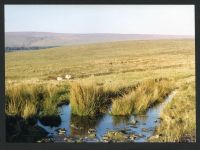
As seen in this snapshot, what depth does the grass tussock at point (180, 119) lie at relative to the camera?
6.88 metres

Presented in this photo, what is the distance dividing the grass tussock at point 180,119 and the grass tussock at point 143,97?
18cm

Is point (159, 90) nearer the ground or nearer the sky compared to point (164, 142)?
nearer the sky

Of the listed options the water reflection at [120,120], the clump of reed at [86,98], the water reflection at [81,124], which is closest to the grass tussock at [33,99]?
the clump of reed at [86,98]

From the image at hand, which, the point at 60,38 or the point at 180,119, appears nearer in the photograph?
the point at 180,119

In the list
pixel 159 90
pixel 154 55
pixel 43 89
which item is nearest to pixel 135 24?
pixel 154 55

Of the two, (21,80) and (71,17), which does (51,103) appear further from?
(71,17)

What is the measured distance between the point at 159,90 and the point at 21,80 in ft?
6.00

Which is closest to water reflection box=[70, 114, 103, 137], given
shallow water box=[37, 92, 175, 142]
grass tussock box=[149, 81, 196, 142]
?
shallow water box=[37, 92, 175, 142]

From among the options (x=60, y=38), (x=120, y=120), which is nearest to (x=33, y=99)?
(x=60, y=38)

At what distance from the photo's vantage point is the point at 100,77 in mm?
7062

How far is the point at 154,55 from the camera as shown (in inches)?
279

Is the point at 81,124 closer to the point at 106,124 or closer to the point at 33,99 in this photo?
the point at 106,124

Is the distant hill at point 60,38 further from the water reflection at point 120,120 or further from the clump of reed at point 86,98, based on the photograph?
the water reflection at point 120,120

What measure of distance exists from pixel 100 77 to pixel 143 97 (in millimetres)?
628
